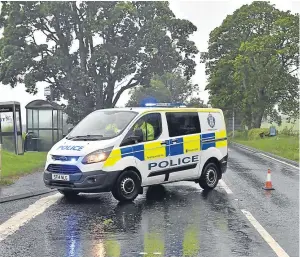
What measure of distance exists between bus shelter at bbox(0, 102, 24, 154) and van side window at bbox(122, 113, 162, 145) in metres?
11.7

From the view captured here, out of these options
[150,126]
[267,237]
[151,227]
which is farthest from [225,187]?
[267,237]

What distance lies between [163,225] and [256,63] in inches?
1497

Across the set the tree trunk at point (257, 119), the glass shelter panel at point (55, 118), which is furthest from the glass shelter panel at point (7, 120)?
the tree trunk at point (257, 119)

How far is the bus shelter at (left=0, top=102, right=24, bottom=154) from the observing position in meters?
20.7

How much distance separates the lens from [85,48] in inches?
1578

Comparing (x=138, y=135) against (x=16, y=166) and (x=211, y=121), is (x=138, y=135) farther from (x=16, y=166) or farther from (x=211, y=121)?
(x=16, y=166)

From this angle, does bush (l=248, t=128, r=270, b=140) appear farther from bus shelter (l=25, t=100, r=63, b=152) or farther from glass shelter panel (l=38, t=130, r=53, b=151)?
glass shelter panel (l=38, t=130, r=53, b=151)

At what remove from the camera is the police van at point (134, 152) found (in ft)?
30.8

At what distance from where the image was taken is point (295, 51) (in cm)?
4338

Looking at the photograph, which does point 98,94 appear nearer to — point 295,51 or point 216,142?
point 295,51

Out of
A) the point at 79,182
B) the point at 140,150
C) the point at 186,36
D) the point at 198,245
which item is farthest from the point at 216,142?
the point at 186,36

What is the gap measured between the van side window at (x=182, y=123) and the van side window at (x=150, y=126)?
1.02 feet

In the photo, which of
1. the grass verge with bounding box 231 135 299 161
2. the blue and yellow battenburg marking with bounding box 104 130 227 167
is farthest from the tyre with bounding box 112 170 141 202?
the grass verge with bounding box 231 135 299 161

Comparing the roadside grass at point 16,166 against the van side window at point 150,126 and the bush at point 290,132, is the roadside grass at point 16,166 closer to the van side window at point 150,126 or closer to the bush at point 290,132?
the van side window at point 150,126
